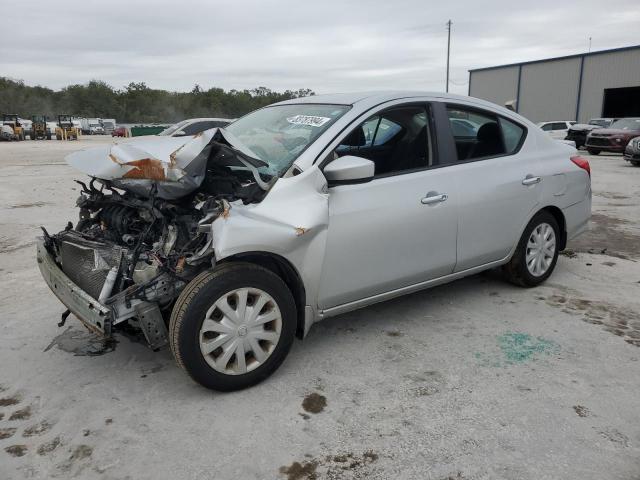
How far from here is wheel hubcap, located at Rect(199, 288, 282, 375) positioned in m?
2.82

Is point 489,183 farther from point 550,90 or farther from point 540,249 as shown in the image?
point 550,90

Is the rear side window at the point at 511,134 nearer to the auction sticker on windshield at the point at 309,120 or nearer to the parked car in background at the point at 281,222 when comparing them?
the parked car in background at the point at 281,222

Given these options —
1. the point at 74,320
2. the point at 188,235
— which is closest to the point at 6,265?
the point at 74,320

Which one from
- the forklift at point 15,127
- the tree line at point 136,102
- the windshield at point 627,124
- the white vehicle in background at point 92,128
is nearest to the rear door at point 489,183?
the windshield at point 627,124

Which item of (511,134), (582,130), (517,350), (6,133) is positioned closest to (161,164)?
(517,350)

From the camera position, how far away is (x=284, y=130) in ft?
12.0

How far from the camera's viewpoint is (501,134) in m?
4.27

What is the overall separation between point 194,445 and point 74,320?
2017 millimetres

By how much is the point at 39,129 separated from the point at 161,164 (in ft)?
159

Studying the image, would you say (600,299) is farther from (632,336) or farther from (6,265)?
(6,265)

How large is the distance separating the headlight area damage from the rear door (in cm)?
154

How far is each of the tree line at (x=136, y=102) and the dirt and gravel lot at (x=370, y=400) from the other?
8542cm

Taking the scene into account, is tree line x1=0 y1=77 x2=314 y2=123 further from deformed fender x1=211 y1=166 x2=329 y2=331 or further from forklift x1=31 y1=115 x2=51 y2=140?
deformed fender x1=211 y1=166 x2=329 y2=331

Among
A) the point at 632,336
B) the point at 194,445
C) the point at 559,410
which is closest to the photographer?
the point at 194,445
